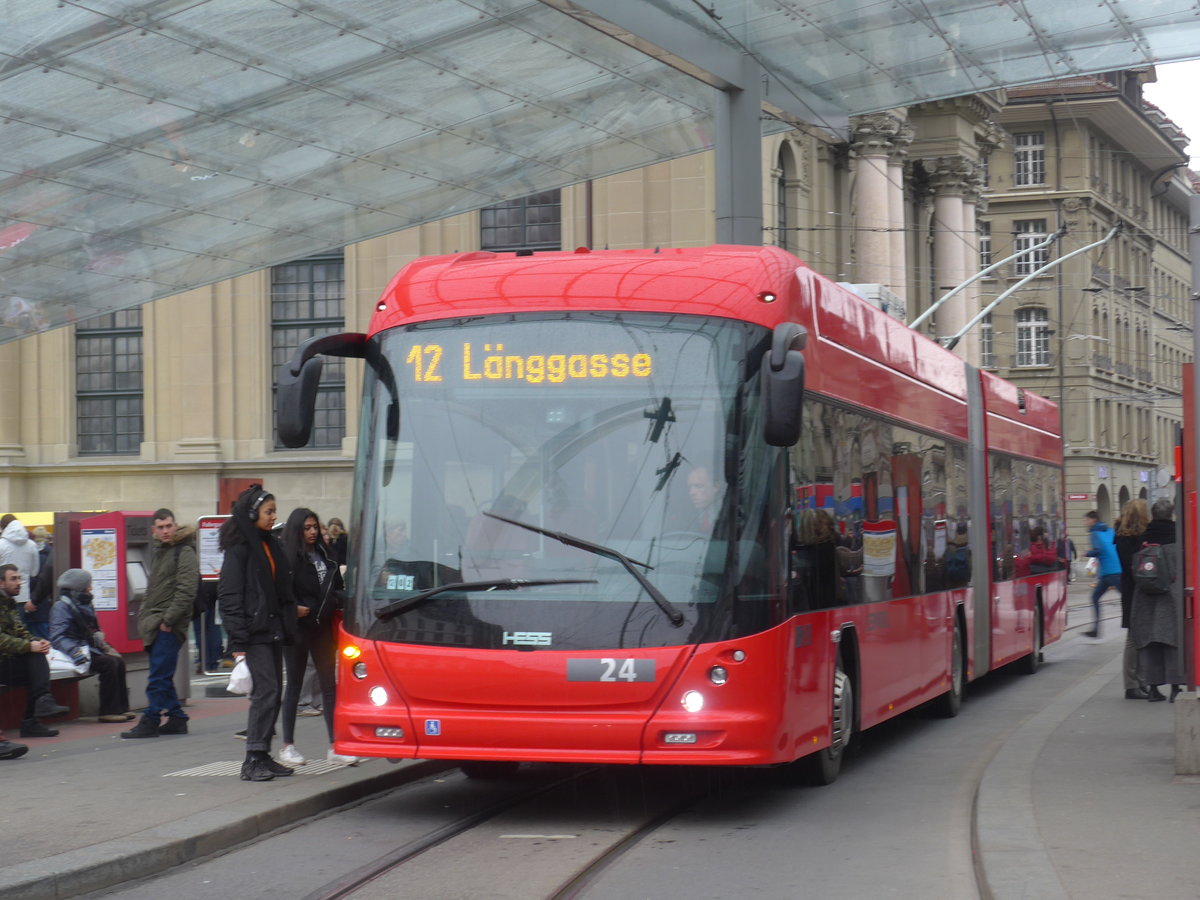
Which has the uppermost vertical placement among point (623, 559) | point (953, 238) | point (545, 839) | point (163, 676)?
point (953, 238)

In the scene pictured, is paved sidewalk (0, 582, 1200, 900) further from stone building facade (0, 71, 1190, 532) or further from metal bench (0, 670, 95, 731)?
stone building facade (0, 71, 1190, 532)

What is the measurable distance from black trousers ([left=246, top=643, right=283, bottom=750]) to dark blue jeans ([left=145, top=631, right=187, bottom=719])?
8.16 ft

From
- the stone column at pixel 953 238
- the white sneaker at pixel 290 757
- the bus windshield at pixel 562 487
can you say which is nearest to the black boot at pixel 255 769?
the white sneaker at pixel 290 757

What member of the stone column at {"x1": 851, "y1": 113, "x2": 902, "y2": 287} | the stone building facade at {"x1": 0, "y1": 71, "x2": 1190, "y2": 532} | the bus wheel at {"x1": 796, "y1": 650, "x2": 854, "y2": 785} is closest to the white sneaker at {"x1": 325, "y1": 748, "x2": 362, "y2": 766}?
the bus wheel at {"x1": 796, "y1": 650, "x2": 854, "y2": 785}

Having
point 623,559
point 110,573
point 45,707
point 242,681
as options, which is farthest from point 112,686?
point 623,559

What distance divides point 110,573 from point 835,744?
7.18 meters

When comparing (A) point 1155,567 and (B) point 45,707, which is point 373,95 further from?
(A) point 1155,567

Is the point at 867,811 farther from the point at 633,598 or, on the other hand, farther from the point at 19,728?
the point at 19,728

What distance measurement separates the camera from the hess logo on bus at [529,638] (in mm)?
8945

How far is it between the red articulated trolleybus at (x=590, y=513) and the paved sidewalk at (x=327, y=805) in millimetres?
988

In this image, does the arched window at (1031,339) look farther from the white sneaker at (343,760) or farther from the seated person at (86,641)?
the white sneaker at (343,760)

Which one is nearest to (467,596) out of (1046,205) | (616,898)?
(616,898)

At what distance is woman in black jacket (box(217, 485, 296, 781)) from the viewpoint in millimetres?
10391

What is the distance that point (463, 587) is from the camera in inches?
359
